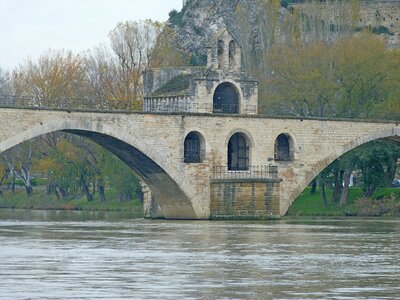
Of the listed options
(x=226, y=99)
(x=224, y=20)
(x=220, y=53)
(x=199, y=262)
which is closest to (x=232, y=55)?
(x=220, y=53)

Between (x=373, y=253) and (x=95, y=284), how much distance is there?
12.5 metres

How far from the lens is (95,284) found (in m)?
30.6

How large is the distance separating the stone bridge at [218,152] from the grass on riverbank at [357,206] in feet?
16.4

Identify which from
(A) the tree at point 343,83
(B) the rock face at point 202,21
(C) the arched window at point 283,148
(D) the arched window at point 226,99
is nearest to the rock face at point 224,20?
(B) the rock face at point 202,21

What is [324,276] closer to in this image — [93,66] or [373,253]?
[373,253]

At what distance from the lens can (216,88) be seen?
67688mm

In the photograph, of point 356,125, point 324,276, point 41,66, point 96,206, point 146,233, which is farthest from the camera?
point 41,66

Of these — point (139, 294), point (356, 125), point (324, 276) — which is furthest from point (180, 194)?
point (139, 294)

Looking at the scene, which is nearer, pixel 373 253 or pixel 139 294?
pixel 139 294

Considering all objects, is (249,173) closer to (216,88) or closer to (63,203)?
(216,88)

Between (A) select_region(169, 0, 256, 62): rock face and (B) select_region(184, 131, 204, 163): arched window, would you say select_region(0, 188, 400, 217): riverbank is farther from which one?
(A) select_region(169, 0, 256, 62): rock face

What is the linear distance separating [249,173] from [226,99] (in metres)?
4.16

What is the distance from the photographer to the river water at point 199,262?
97.5 ft

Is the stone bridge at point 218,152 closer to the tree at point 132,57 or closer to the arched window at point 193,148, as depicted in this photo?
the arched window at point 193,148
